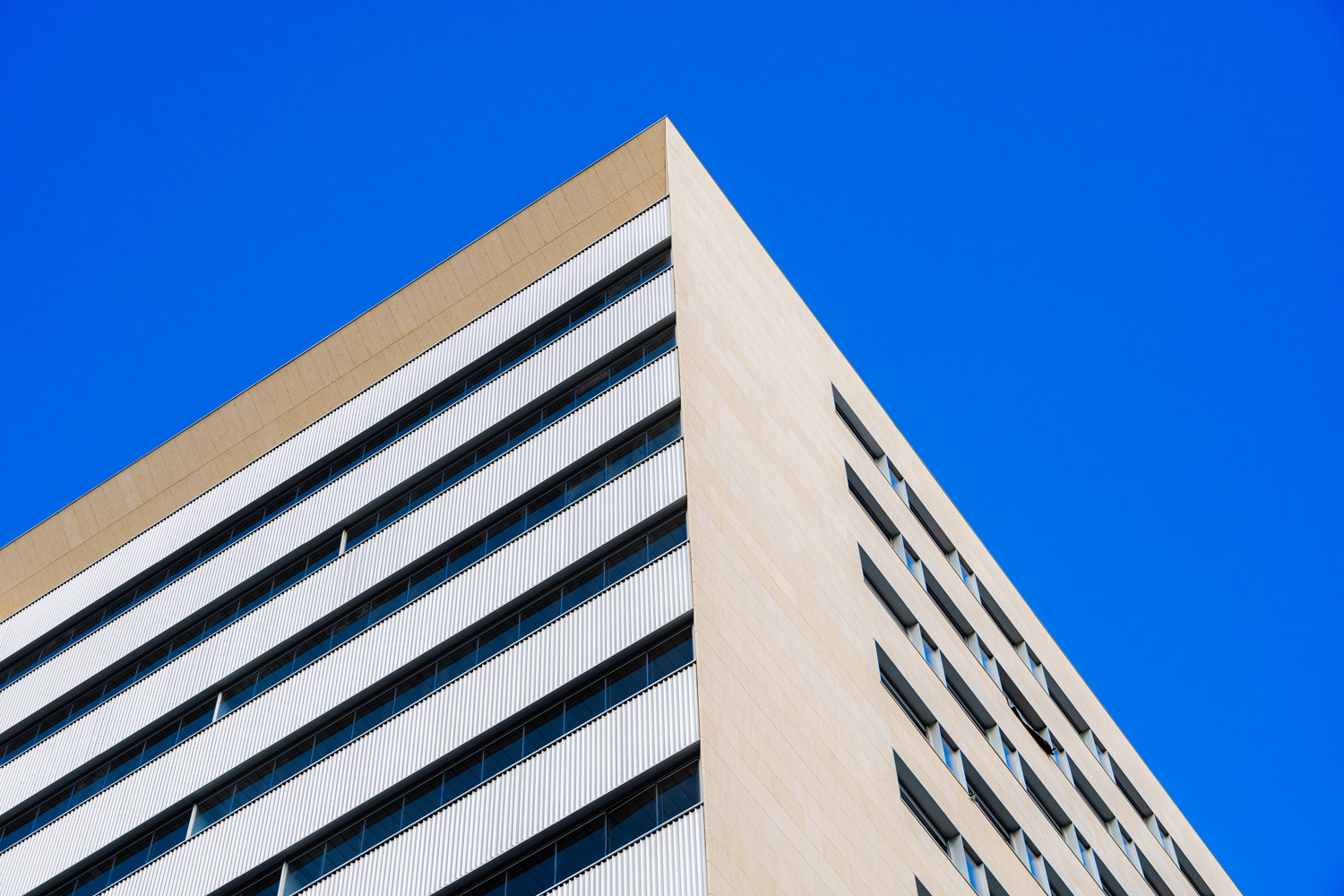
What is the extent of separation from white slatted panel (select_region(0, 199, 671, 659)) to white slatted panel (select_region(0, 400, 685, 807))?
5.36m

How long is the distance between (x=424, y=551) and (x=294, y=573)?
5.53 meters

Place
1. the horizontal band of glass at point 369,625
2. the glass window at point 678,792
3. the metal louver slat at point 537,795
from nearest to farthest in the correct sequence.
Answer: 1. the glass window at point 678,792
2. the metal louver slat at point 537,795
3. the horizontal band of glass at point 369,625

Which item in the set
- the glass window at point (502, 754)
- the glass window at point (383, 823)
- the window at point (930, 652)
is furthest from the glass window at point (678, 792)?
the window at point (930, 652)

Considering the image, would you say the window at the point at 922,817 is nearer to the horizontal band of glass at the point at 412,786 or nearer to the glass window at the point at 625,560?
the horizontal band of glass at the point at 412,786

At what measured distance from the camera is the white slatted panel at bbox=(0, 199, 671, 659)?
1580 inches

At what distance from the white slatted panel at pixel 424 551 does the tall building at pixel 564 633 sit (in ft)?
0.36

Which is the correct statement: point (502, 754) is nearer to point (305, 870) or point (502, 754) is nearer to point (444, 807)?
point (444, 807)

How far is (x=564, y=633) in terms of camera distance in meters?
29.7

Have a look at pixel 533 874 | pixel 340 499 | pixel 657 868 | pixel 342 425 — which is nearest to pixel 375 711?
pixel 533 874

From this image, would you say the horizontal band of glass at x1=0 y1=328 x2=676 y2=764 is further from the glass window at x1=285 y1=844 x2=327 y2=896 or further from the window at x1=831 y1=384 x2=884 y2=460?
the window at x1=831 y1=384 x2=884 y2=460

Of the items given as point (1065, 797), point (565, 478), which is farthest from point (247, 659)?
point (1065, 797)

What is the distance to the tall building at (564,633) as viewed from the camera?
89.2 feet

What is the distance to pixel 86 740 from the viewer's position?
38.4 metres

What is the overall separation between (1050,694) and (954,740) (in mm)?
12011
